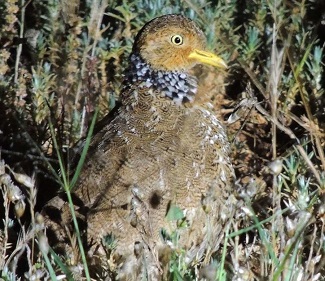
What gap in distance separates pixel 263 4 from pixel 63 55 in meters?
1.29

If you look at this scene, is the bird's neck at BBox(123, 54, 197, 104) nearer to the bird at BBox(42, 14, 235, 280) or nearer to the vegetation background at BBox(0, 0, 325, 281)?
the bird at BBox(42, 14, 235, 280)

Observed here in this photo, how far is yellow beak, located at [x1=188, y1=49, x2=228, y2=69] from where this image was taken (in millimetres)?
4289

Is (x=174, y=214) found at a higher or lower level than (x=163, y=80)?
lower

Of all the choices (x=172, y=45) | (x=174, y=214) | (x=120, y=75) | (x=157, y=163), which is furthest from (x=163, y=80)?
(x=120, y=75)

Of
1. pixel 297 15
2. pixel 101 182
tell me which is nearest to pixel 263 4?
pixel 297 15

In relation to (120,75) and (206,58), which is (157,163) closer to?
(206,58)

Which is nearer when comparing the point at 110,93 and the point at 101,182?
the point at 101,182

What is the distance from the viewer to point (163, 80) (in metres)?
4.21

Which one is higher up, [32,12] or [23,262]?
[32,12]

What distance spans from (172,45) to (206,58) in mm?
191

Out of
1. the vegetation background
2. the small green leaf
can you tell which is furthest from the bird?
the vegetation background

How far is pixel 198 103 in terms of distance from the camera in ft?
14.0

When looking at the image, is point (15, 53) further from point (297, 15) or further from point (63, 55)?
point (297, 15)

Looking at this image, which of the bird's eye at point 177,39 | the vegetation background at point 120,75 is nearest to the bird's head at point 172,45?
the bird's eye at point 177,39
